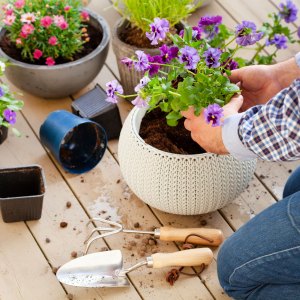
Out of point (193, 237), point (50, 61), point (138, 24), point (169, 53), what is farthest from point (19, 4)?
point (193, 237)

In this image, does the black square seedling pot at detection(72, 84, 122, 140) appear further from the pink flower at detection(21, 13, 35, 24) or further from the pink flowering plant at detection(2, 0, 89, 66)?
the pink flower at detection(21, 13, 35, 24)

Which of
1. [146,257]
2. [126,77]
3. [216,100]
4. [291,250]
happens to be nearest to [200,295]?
[146,257]

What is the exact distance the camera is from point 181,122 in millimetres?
1981

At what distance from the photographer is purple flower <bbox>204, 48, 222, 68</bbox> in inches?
67.7

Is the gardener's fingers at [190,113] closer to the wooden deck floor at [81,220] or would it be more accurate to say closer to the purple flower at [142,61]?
the purple flower at [142,61]

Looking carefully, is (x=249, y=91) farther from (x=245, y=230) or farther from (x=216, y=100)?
(x=245, y=230)

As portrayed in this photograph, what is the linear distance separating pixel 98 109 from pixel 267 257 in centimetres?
80

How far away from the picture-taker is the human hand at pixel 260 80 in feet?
6.07

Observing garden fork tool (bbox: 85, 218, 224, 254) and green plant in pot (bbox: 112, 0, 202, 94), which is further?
green plant in pot (bbox: 112, 0, 202, 94)

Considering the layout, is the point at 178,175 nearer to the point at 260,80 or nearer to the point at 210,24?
the point at 260,80

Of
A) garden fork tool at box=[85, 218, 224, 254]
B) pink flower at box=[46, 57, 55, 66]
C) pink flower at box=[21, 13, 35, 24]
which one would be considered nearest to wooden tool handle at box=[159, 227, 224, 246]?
garden fork tool at box=[85, 218, 224, 254]

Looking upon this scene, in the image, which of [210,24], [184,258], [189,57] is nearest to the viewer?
[189,57]

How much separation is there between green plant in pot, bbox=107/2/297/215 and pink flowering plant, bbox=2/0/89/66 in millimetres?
A: 463

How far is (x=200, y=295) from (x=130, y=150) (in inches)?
17.1
